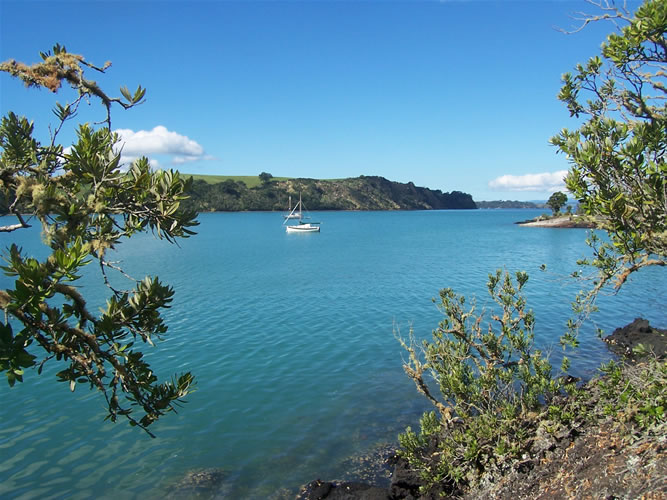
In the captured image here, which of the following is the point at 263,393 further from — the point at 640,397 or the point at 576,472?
the point at 640,397

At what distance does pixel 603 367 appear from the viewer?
10.3 metres

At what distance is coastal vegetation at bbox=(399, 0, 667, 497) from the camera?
7.67 meters

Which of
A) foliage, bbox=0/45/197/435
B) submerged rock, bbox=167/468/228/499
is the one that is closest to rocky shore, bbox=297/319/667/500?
submerged rock, bbox=167/468/228/499

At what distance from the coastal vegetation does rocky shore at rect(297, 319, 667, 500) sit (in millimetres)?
45

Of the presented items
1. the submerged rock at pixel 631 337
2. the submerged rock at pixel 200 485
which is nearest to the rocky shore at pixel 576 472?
the submerged rock at pixel 200 485

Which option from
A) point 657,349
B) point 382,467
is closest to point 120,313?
point 382,467

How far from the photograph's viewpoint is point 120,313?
17.4 ft

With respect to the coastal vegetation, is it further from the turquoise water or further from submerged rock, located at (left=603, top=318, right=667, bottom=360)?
submerged rock, located at (left=603, top=318, right=667, bottom=360)

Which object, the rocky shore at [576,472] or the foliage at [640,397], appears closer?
the rocky shore at [576,472]

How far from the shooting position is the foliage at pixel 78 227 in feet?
13.9

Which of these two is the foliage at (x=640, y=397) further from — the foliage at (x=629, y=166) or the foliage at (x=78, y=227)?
the foliage at (x=78, y=227)

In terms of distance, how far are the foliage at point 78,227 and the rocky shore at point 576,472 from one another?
22.2 feet

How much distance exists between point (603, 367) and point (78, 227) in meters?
10.9

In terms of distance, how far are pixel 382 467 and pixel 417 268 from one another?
36.5m
